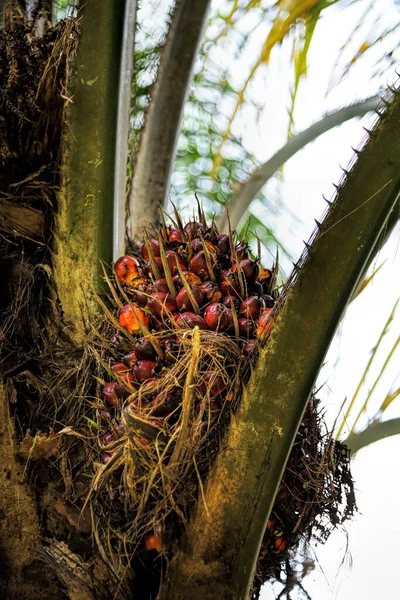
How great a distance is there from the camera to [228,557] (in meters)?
1.11

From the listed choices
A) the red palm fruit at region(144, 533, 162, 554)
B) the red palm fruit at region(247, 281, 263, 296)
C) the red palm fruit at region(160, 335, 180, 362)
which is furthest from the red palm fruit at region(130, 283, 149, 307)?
the red palm fruit at region(144, 533, 162, 554)

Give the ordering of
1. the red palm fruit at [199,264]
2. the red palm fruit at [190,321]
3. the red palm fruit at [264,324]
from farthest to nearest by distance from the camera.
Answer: the red palm fruit at [199,264] → the red palm fruit at [190,321] → the red palm fruit at [264,324]

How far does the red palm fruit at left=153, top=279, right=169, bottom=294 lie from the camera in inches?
51.8

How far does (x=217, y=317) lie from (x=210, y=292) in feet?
0.24

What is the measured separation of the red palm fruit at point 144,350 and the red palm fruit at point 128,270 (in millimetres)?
187

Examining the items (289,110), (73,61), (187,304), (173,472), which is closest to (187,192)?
(289,110)

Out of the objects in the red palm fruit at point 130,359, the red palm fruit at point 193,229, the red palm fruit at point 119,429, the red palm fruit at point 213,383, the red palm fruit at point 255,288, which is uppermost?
the red palm fruit at point 193,229

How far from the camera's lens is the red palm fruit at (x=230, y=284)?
1.31 m

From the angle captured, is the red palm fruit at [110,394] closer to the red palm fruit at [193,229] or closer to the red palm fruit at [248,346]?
the red palm fruit at [248,346]

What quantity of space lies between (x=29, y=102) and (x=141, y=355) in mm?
595

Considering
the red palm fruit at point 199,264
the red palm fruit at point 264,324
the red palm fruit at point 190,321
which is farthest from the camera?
the red palm fruit at point 199,264

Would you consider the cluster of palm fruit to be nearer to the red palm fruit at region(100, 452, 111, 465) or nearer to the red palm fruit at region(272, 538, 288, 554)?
the red palm fruit at region(100, 452, 111, 465)

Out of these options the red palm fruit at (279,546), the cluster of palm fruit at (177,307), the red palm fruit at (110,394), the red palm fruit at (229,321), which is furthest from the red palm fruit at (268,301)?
the red palm fruit at (279,546)

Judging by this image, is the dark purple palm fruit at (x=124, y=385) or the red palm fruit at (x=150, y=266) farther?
the red palm fruit at (x=150, y=266)
